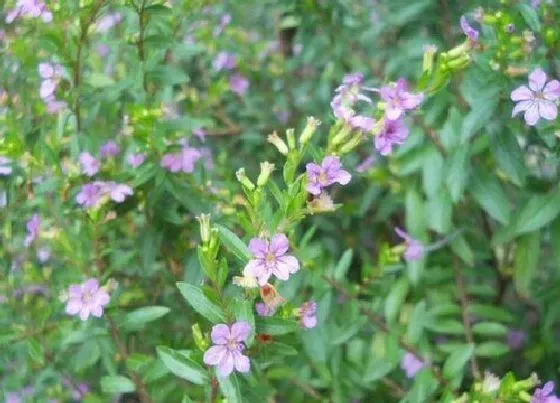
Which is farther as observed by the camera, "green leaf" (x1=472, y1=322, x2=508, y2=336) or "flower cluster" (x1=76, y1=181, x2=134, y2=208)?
"green leaf" (x1=472, y1=322, x2=508, y2=336)

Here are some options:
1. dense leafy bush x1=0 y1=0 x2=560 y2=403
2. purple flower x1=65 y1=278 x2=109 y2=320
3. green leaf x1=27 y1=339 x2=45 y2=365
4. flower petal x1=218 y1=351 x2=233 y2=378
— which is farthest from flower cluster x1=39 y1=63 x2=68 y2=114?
flower petal x1=218 y1=351 x2=233 y2=378

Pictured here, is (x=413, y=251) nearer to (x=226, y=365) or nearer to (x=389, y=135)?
(x=389, y=135)

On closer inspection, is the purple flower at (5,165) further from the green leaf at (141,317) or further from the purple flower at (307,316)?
the purple flower at (307,316)

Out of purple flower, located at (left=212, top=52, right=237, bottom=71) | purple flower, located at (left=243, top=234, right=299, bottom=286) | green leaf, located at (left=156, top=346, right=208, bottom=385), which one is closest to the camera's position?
purple flower, located at (left=243, top=234, right=299, bottom=286)

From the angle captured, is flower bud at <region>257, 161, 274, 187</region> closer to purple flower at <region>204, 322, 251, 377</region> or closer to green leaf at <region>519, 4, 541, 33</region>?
purple flower at <region>204, 322, 251, 377</region>

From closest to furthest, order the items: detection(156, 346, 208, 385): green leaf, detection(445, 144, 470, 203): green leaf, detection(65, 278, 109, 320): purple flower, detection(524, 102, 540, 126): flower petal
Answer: detection(156, 346, 208, 385): green leaf < detection(524, 102, 540, 126): flower petal < detection(65, 278, 109, 320): purple flower < detection(445, 144, 470, 203): green leaf

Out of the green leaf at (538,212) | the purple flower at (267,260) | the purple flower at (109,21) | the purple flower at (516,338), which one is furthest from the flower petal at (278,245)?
the purple flower at (516,338)

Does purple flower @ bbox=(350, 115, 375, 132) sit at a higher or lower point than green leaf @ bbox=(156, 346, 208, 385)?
higher

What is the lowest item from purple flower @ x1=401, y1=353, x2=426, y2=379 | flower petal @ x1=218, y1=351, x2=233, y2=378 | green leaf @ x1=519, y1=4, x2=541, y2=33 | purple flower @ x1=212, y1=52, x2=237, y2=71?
purple flower @ x1=401, y1=353, x2=426, y2=379
